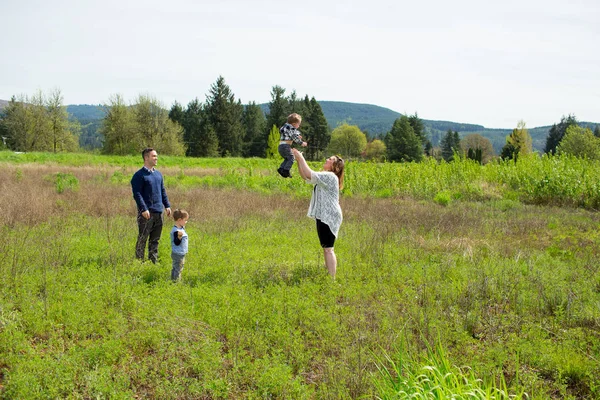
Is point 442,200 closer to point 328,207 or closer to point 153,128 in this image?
point 328,207

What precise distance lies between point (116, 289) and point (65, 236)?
155 inches

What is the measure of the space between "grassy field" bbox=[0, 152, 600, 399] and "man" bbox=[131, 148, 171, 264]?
1.31ft

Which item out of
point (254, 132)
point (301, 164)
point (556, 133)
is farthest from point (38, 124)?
point (556, 133)

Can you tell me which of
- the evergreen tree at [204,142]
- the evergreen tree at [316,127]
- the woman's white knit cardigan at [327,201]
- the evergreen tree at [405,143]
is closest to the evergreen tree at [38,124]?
the evergreen tree at [204,142]

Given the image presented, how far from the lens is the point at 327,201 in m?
6.88

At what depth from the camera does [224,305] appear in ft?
19.5

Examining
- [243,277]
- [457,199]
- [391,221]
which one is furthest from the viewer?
[457,199]

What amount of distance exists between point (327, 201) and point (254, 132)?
2640 inches

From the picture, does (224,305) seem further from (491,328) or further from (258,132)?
(258,132)

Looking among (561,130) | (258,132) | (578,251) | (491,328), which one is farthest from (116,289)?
(561,130)

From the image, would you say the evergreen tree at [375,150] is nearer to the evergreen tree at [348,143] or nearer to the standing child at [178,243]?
the evergreen tree at [348,143]

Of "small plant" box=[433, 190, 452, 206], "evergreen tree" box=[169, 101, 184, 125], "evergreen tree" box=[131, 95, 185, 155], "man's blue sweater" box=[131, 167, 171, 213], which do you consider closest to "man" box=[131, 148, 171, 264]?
"man's blue sweater" box=[131, 167, 171, 213]

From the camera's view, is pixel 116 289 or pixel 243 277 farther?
pixel 243 277

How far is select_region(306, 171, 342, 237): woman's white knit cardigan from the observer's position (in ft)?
22.4
